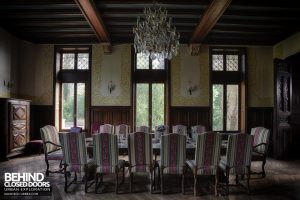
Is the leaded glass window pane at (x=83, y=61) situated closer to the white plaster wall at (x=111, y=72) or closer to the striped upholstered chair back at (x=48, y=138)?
the white plaster wall at (x=111, y=72)

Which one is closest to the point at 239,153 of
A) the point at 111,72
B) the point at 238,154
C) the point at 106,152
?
the point at 238,154

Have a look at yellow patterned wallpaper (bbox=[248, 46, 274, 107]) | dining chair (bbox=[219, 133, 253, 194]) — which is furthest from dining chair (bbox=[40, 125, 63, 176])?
yellow patterned wallpaper (bbox=[248, 46, 274, 107])

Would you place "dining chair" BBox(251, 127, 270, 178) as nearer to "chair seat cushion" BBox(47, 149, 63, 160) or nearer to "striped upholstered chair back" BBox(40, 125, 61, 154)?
"chair seat cushion" BBox(47, 149, 63, 160)

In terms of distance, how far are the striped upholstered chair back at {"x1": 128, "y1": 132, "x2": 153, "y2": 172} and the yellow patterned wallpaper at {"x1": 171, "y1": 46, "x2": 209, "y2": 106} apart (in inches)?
168

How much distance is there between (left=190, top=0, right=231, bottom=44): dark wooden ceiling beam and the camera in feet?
16.3

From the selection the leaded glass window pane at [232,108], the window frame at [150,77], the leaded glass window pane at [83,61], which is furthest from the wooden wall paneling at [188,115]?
the leaded glass window pane at [83,61]

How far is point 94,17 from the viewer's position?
5.63 m

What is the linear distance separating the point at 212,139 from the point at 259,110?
509cm

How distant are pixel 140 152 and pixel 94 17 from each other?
11.3ft

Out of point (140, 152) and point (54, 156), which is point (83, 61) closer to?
point (54, 156)

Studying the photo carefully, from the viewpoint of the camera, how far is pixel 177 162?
3.73 meters

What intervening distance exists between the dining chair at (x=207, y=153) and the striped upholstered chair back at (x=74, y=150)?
1.70m

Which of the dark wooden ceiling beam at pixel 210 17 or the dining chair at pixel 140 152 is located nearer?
the dining chair at pixel 140 152

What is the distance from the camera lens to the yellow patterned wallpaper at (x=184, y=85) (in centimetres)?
791
